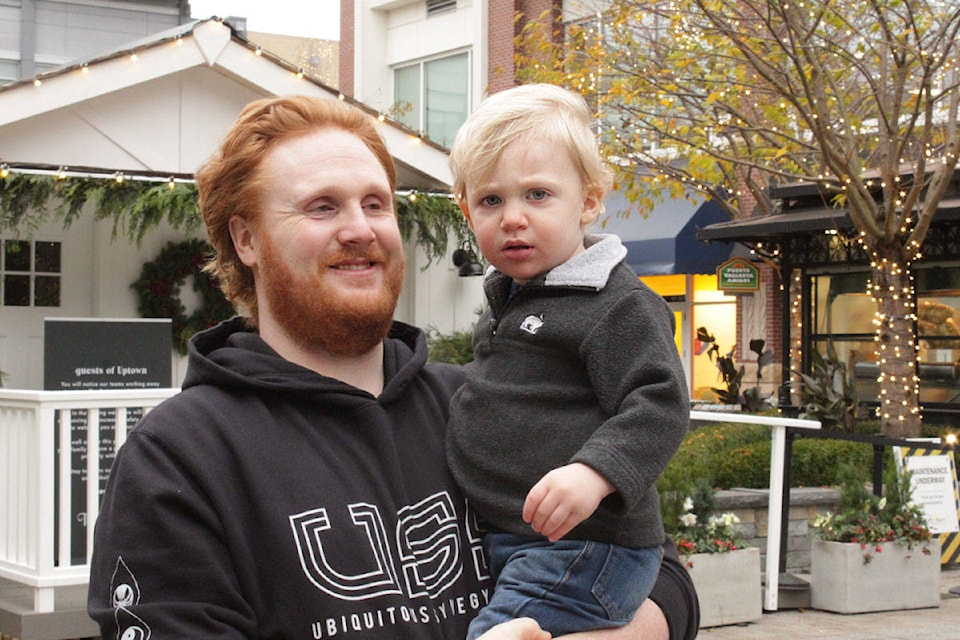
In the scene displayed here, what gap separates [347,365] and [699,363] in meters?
22.7

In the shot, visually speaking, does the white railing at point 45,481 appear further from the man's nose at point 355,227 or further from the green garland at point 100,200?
the man's nose at point 355,227

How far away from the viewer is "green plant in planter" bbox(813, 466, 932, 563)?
9312mm

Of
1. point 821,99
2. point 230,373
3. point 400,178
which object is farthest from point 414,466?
point 821,99

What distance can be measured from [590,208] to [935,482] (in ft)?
28.3

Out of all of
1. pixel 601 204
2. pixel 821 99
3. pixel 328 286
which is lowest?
pixel 328 286

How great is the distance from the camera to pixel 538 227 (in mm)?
2541

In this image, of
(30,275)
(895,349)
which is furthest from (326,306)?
(895,349)

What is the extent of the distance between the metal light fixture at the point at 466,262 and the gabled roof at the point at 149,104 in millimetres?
762

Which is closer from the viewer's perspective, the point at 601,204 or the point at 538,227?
the point at 538,227

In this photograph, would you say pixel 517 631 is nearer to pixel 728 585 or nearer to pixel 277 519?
pixel 277 519

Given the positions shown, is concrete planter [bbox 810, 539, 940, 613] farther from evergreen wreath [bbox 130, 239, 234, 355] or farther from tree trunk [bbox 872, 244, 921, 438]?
evergreen wreath [bbox 130, 239, 234, 355]

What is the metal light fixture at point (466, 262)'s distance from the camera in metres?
11.9

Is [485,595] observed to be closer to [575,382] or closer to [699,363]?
[575,382]

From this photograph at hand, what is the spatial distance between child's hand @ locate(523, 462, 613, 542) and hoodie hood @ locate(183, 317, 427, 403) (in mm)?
380
